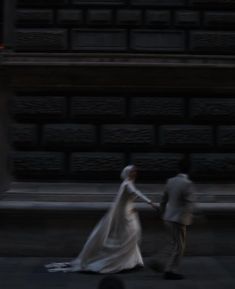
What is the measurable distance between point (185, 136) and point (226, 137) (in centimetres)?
61

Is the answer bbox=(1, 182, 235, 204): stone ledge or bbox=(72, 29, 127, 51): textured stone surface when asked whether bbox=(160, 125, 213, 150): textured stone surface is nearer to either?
bbox=(1, 182, 235, 204): stone ledge

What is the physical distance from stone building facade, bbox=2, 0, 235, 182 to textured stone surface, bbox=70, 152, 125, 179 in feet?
0.05

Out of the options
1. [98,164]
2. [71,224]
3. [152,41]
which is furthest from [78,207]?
[152,41]

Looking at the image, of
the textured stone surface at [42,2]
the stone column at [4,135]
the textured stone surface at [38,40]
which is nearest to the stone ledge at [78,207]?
the stone column at [4,135]

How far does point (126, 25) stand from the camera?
9.95m

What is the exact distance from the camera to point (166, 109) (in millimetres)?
9781

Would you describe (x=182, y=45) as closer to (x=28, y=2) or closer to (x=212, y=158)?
(x=212, y=158)

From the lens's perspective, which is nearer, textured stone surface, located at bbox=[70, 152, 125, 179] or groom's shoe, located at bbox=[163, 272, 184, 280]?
groom's shoe, located at bbox=[163, 272, 184, 280]

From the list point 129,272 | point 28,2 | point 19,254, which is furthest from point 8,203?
point 28,2

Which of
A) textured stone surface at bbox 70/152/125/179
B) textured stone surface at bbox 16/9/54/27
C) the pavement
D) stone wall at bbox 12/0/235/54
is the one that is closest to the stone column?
stone wall at bbox 12/0/235/54

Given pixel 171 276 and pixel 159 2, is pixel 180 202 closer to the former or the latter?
pixel 171 276

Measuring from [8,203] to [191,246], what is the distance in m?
2.61

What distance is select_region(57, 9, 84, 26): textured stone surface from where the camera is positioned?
9.91 meters

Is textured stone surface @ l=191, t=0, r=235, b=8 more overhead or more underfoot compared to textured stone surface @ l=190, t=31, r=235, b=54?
more overhead
